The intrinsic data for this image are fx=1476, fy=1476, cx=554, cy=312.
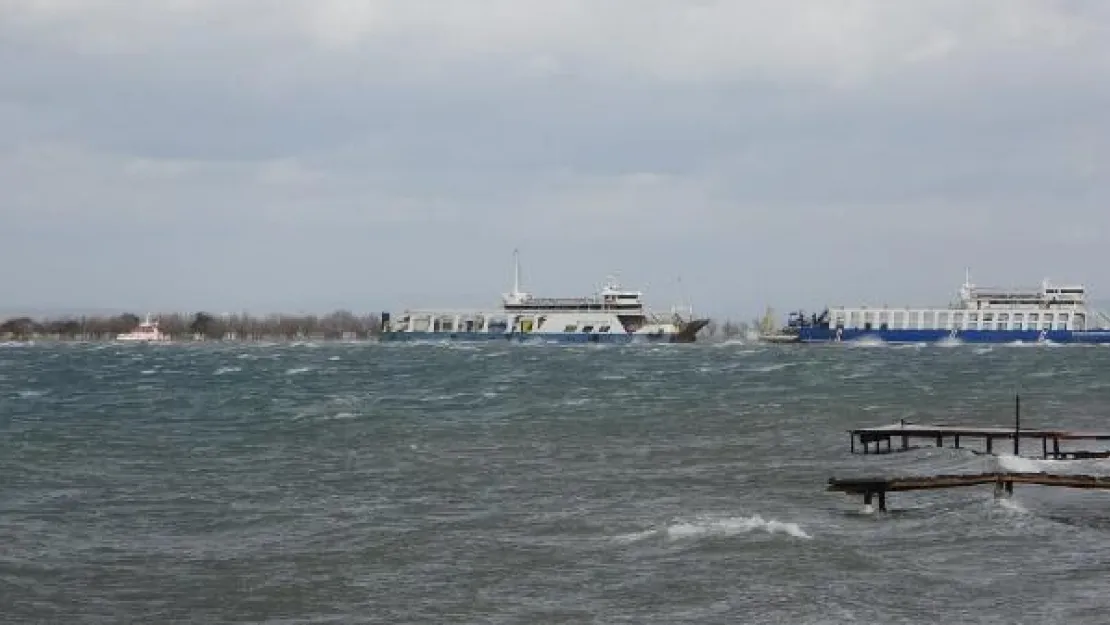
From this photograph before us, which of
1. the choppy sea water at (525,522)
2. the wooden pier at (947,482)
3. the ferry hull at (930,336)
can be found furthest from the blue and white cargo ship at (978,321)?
the wooden pier at (947,482)

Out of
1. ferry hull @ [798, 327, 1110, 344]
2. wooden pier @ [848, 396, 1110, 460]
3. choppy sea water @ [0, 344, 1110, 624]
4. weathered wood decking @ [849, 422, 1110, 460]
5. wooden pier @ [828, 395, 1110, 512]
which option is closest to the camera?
choppy sea water @ [0, 344, 1110, 624]

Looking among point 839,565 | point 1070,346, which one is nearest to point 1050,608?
point 839,565

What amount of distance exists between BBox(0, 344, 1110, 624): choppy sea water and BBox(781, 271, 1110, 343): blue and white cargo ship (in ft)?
380

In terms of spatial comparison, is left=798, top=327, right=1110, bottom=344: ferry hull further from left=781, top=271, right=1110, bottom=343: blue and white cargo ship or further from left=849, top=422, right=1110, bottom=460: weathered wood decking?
left=849, top=422, right=1110, bottom=460: weathered wood decking

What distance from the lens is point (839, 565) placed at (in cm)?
2283

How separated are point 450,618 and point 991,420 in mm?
38645

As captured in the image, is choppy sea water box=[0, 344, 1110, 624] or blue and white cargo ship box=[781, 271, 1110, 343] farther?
blue and white cargo ship box=[781, 271, 1110, 343]

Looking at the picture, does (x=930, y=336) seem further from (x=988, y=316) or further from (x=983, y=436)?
(x=983, y=436)

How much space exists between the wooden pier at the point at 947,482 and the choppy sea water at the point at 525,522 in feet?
1.52

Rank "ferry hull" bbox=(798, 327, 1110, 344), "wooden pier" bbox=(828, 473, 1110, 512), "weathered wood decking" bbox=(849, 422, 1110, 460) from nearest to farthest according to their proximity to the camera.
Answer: "wooden pier" bbox=(828, 473, 1110, 512)
"weathered wood decking" bbox=(849, 422, 1110, 460)
"ferry hull" bbox=(798, 327, 1110, 344)

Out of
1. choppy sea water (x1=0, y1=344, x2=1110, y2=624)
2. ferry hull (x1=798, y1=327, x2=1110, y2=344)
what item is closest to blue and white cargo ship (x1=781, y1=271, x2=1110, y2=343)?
ferry hull (x1=798, y1=327, x2=1110, y2=344)

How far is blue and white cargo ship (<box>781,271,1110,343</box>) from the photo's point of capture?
6777 inches

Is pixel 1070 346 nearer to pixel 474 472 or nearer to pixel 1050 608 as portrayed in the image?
pixel 474 472

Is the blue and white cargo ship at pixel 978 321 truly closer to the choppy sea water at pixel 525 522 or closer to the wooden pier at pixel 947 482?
the choppy sea water at pixel 525 522
